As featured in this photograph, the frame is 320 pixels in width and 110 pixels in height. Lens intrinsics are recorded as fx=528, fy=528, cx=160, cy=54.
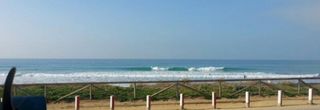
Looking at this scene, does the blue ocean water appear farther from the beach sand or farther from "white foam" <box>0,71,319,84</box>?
the beach sand

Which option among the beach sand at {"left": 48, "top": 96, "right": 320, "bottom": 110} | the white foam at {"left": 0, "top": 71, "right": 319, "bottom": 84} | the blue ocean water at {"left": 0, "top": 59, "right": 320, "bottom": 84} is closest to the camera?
the beach sand at {"left": 48, "top": 96, "right": 320, "bottom": 110}

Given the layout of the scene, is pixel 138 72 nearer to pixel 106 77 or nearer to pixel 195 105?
pixel 106 77

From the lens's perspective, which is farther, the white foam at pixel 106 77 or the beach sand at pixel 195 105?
the white foam at pixel 106 77

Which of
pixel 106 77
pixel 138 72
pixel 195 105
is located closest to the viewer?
pixel 195 105

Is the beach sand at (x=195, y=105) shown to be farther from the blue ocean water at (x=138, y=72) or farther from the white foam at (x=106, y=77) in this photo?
the blue ocean water at (x=138, y=72)

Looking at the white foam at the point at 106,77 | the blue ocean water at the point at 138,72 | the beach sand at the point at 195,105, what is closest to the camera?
the beach sand at the point at 195,105

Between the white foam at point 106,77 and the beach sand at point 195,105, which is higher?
the beach sand at point 195,105

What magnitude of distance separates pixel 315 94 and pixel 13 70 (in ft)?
68.4

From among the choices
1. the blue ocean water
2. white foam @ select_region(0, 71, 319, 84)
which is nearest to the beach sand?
white foam @ select_region(0, 71, 319, 84)

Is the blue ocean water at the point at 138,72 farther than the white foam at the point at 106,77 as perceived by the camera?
Yes

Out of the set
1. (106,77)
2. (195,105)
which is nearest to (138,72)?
(106,77)

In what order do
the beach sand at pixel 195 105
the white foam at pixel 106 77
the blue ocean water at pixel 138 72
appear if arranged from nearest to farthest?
the beach sand at pixel 195 105 → the white foam at pixel 106 77 → the blue ocean water at pixel 138 72

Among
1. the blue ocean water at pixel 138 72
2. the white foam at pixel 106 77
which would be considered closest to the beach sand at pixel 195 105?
the white foam at pixel 106 77

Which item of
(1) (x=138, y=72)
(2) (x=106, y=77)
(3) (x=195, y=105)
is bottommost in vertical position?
(2) (x=106, y=77)
